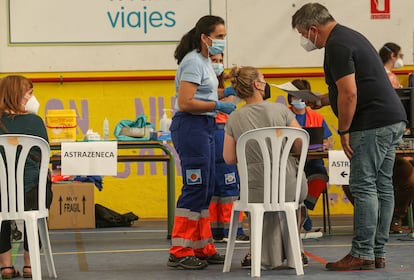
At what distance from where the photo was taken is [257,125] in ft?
16.0

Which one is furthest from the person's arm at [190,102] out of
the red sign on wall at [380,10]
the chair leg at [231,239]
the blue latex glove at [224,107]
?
the red sign on wall at [380,10]

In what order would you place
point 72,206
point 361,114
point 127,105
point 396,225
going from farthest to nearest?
point 127,105 → point 72,206 → point 396,225 → point 361,114

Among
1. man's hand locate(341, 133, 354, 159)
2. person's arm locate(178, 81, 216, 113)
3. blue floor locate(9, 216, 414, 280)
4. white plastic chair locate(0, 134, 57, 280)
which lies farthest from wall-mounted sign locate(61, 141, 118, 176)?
man's hand locate(341, 133, 354, 159)

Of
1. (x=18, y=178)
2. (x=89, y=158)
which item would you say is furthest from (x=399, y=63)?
(x=18, y=178)

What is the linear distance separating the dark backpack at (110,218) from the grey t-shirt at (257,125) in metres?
3.35

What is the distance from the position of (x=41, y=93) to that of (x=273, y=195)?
4.41 m

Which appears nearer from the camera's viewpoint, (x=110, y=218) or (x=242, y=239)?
(x=242, y=239)

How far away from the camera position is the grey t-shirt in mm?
4809

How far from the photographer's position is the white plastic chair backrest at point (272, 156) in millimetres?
4730

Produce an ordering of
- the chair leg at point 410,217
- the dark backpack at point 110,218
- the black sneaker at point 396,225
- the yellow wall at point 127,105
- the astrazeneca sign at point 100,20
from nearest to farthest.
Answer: the chair leg at point 410,217, the black sneaker at point 396,225, the dark backpack at point 110,218, the astrazeneca sign at point 100,20, the yellow wall at point 127,105

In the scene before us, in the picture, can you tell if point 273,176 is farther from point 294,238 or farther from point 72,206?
point 72,206

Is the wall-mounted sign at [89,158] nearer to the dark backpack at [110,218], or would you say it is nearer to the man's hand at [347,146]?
the dark backpack at [110,218]

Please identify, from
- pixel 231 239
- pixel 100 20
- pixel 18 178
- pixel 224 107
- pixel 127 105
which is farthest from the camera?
pixel 127 105

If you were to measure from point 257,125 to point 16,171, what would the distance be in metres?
1.39
